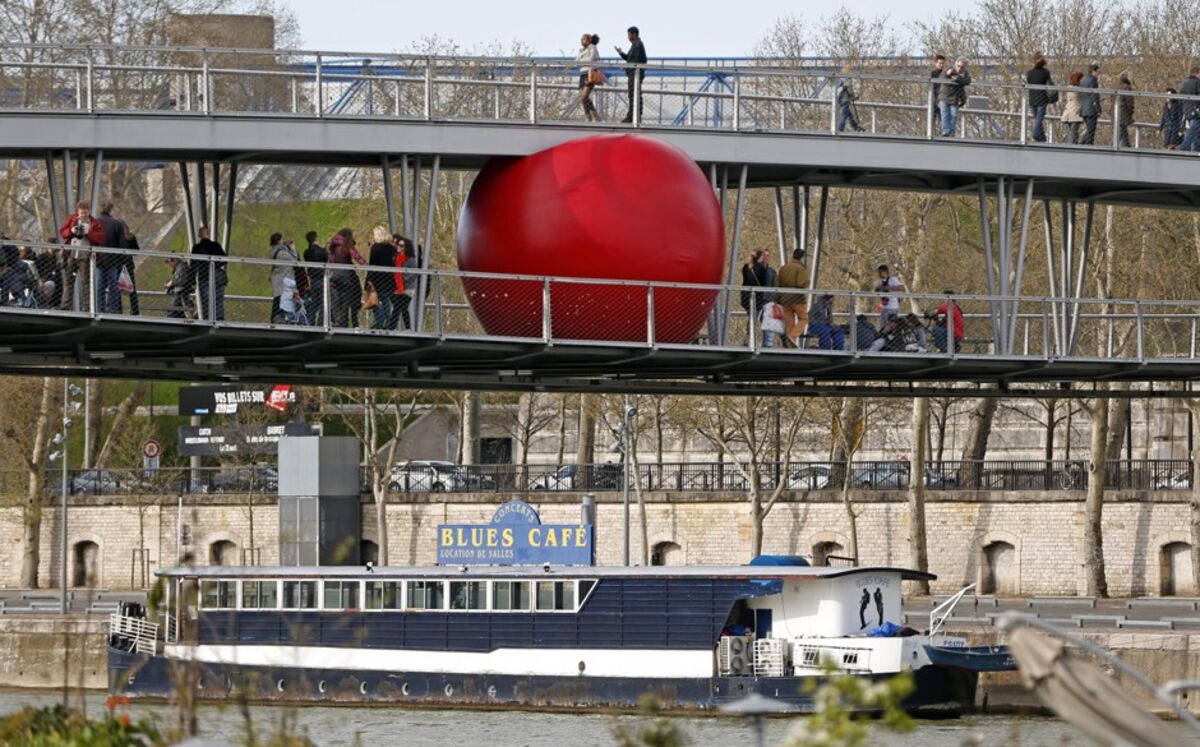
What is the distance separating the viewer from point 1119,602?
179ft

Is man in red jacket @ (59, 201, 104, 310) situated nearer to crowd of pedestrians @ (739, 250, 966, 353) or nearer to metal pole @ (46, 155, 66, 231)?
metal pole @ (46, 155, 66, 231)

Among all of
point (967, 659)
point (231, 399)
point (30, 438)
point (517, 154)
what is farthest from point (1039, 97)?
point (231, 399)

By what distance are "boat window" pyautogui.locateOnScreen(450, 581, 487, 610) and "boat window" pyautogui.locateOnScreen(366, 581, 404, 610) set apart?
42.3 inches

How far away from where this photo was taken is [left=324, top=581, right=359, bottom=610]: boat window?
45.5 meters

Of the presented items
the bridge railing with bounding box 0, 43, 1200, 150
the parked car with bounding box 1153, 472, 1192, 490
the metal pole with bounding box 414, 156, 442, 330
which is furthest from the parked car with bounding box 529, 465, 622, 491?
the metal pole with bounding box 414, 156, 442, 330

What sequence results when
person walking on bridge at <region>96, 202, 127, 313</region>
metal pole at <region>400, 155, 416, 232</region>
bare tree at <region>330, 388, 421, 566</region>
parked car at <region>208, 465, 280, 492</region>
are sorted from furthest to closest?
parked car at <region>208, 465, 280, 492</region>
bare tree at <region>330, 388, 421, 566</region>
metal pole at <region>400, 155, 416, 232</region>
person walking on bridge at <region>96, 202, 127, 313</region>

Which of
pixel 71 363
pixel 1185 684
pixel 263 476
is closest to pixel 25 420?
pixel 263 476

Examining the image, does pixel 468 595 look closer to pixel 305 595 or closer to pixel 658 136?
pixel 305 595

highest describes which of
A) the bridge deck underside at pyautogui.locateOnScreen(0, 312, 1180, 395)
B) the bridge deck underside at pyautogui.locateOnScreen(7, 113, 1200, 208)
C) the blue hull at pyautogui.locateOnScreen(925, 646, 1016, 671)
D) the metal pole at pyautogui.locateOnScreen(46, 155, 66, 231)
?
the bridge deck underside at pyautogui.locateOnScreen(7, 113, 1200, 208)

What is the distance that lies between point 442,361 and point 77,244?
544 centimetres

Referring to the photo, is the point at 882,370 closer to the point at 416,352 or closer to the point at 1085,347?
the point at 416,352

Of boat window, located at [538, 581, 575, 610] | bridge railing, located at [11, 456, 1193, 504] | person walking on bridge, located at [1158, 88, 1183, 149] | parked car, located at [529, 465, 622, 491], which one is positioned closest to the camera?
person walking on bridge, located at [1158, 88, 1183, 149]

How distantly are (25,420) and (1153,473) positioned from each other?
3266cm

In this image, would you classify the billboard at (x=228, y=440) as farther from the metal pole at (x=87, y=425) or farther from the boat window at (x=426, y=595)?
the boat window at (x=426, y=595)
